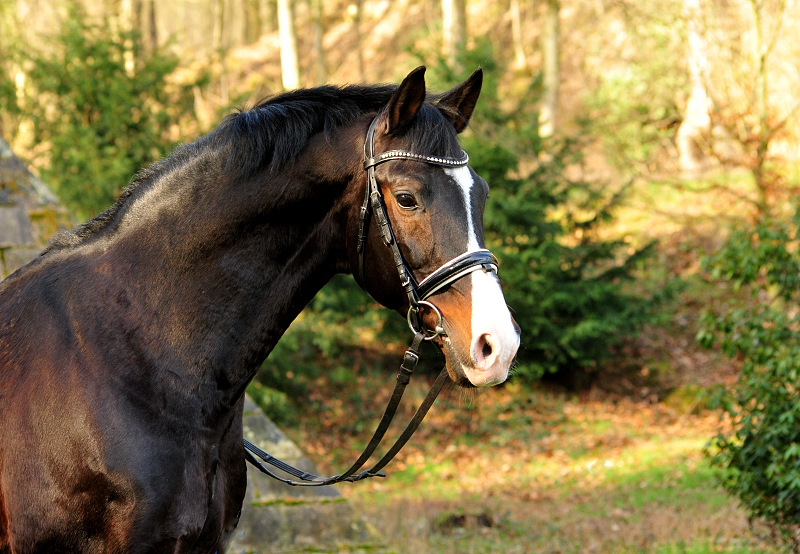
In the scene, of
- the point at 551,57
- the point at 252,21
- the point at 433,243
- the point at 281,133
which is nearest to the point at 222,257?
the point at 281,133

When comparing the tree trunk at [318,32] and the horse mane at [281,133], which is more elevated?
the horse mane at [281,133]

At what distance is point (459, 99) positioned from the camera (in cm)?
260

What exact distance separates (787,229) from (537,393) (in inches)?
295

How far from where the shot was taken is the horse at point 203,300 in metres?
2.09

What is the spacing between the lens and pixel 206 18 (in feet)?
94.7

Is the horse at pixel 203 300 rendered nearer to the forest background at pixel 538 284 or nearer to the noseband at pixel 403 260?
the noseband at pixel 403 260

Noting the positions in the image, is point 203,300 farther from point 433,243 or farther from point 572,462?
point 572,462

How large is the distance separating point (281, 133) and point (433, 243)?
26.6 inches

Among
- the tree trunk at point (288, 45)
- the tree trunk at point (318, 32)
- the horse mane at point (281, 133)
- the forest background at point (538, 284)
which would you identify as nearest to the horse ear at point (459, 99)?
the horse mane at point (281, 133)

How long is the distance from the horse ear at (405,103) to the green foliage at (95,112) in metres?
7.63

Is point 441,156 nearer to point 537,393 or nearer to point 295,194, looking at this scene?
point 295,194

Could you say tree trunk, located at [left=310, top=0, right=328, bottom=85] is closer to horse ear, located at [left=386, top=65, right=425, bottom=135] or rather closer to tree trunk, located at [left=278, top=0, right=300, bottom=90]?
tree trunk, located at [left=278, top=0, right=300, bottom=90]

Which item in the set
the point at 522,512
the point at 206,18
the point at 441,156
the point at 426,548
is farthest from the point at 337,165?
the point at 206,18

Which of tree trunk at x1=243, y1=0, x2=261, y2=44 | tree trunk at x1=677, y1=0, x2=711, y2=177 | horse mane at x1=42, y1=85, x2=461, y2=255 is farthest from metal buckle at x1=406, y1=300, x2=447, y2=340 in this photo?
tree trunk at x1=243, y1=0, x2=261, y2=44
